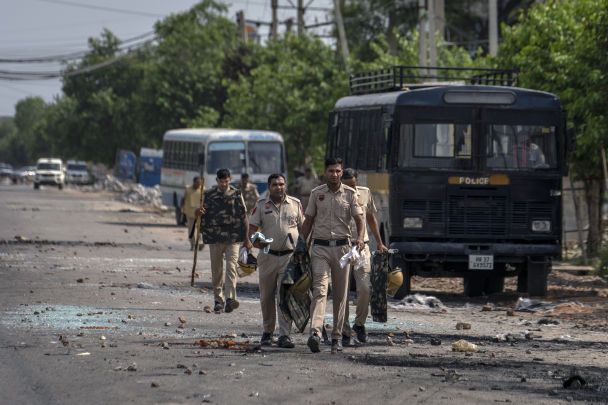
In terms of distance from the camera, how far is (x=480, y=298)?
22672 millimetres

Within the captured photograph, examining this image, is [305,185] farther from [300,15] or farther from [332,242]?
[300,15]

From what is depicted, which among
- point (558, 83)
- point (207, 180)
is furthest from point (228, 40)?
point (558, 83)

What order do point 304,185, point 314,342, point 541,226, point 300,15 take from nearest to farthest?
point 314,342, point 541,226, point 304,185, point 300,15

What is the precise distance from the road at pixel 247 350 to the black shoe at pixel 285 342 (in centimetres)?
25

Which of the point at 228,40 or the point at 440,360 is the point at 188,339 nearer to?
the point at 440,360

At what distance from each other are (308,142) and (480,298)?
3423cm

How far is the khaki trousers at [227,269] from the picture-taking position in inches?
716

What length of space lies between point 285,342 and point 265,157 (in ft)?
98.4

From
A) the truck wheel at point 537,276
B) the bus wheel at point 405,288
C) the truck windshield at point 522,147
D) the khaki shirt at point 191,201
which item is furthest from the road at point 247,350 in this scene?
the khaki shirt at point 191,201

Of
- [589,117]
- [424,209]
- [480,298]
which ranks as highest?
[589,117]

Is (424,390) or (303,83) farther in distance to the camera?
(303,83)

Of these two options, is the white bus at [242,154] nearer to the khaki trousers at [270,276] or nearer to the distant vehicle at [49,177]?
the khaki trousers at [270,276]

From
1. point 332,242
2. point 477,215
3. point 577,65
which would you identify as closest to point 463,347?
point 332,242

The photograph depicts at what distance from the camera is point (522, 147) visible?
70.5 feet
